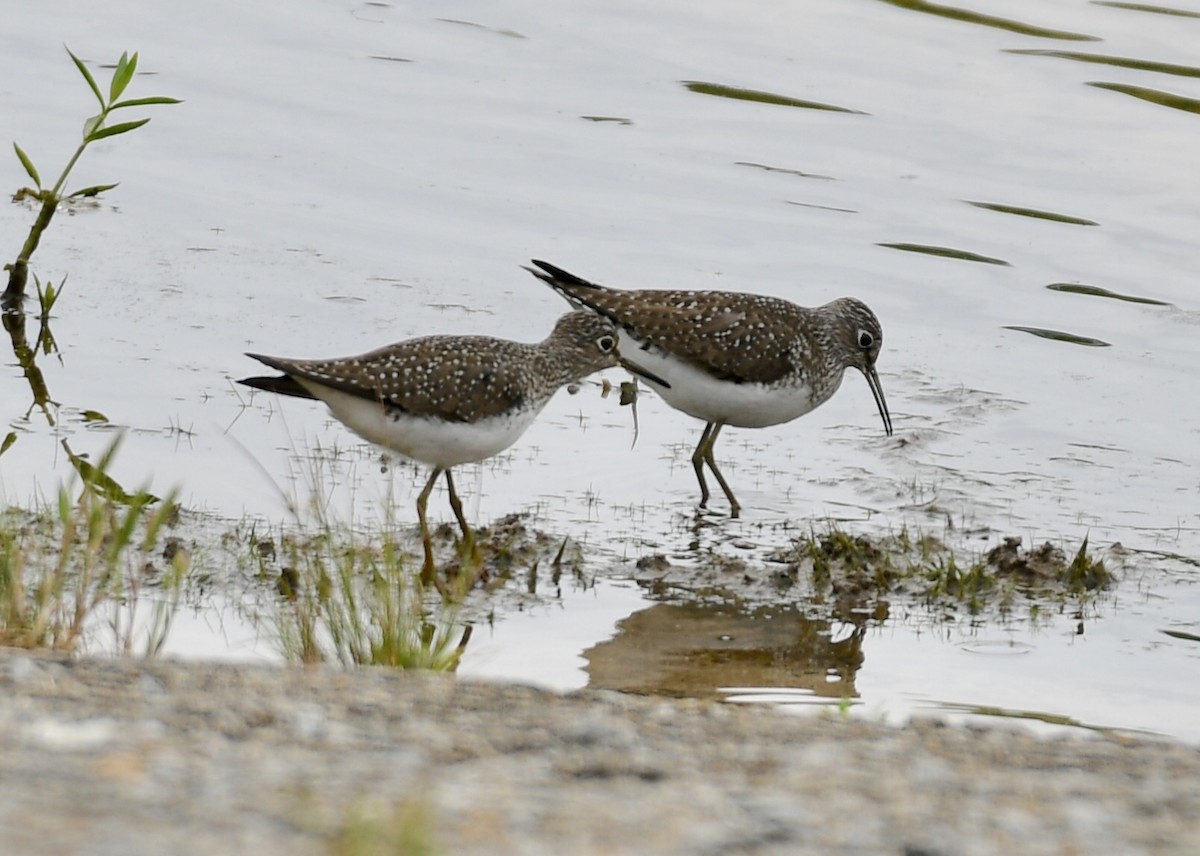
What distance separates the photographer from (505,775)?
425cm

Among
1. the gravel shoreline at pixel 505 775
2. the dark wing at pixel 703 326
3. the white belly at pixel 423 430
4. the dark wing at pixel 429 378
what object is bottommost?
the gravel shoreline at pixel 505 775

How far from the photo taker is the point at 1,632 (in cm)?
598

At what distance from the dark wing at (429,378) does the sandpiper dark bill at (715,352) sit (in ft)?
4.73

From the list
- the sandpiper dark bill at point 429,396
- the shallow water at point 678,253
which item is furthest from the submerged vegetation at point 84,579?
the sandpiper dark bill at point 429,396

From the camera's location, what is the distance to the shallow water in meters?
8.71

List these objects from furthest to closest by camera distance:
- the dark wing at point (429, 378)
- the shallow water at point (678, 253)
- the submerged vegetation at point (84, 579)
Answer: the shallow water at point (678, 253), the dark wing at point (429, 378), the submerged vegetation at point (84, 579)

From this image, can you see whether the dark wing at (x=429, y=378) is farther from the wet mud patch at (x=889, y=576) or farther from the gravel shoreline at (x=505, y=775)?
the gravel shoreline at (x=505, y=775)

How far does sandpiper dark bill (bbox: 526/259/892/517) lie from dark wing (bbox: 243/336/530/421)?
144cm

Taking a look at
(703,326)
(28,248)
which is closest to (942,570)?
(703,326)

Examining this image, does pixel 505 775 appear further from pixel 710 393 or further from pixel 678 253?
pixel 678 253

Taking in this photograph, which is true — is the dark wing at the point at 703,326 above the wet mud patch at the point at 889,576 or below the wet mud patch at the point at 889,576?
above

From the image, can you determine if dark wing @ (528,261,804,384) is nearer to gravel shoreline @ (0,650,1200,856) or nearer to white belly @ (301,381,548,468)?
white belly @ (301,381,548,468)

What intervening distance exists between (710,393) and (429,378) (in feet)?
6.85

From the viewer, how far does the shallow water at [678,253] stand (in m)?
8.71
